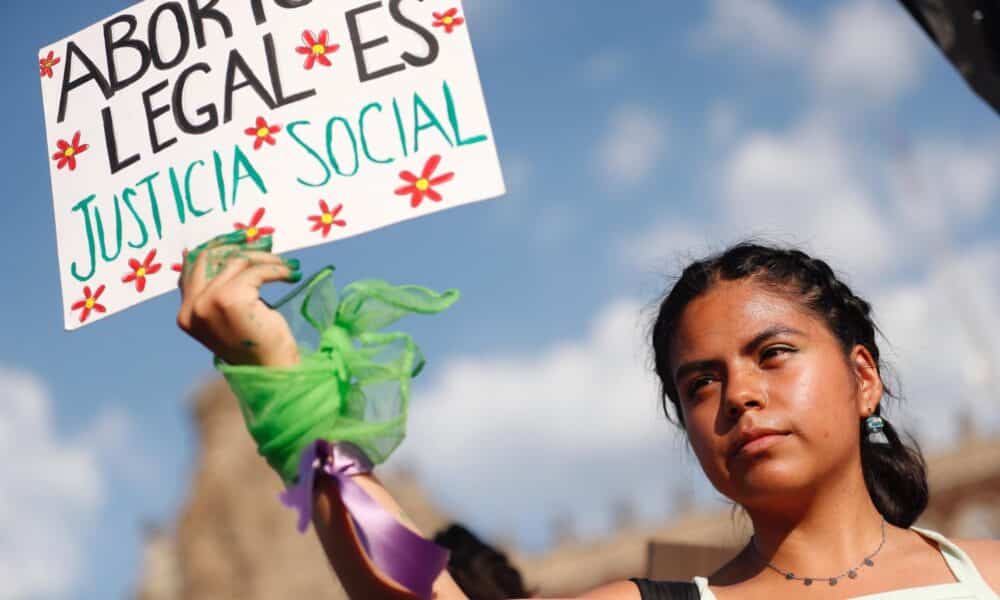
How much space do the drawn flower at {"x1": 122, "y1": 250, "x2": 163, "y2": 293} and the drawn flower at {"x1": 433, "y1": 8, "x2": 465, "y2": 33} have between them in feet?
2.27

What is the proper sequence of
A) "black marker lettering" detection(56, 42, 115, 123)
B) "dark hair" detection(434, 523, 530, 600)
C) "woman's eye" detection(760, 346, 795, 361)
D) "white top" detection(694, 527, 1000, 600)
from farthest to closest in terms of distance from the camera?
"dark hair" detection(434, 523, 530, 600), "black marker lettering" detection(56, 42, 115, 123), "woman's eye" detection(760, 346, 795, 361), "white top" detection(694, 527, 1000, 600)

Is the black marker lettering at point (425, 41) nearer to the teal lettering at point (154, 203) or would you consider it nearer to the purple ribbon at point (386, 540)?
the teal lettering at point (154, 203)

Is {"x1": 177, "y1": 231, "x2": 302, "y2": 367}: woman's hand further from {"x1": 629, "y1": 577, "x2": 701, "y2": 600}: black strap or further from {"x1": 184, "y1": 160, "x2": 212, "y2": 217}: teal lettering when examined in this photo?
{"x1": 629, "y1": 577, "x2": 701, "y2": 600}: black strap

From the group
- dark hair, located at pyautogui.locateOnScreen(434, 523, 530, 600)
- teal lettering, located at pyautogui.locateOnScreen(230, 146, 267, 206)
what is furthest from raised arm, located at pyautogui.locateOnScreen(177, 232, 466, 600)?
dark hair, located at pyautogui.locateOnScreen(434, 523, 530, 600)

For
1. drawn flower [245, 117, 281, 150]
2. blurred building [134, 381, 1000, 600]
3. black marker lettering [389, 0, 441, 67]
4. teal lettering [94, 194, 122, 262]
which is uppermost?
black marker lettering [389, 0, 441, 67]

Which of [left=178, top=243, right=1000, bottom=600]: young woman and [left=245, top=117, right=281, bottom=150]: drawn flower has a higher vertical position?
[left=245, top=117, right=281, bottom=150]: drawn flower

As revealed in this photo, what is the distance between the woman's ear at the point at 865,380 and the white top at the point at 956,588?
0.28 m

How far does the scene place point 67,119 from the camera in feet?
8.15

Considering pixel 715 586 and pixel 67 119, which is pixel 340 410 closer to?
pixel 715 586

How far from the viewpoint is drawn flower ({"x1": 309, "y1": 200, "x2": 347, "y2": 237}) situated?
2.15m

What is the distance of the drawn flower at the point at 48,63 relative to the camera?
252 centimetres

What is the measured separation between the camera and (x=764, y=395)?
1894mm

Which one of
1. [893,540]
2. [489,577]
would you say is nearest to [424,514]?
[489,577]

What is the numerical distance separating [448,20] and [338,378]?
0.79m
